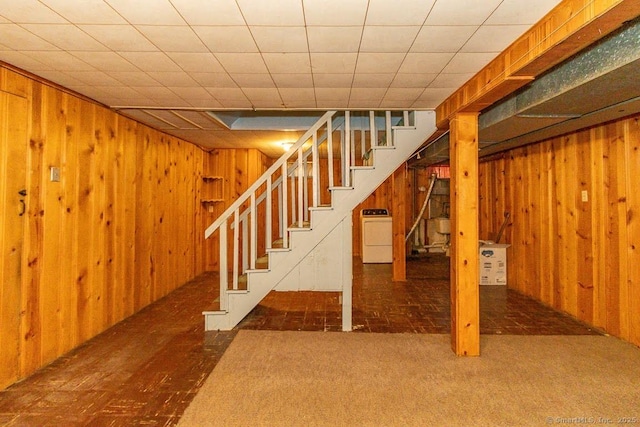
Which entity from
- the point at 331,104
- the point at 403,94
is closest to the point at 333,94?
the point at 331,104

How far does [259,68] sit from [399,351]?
96.9 inches

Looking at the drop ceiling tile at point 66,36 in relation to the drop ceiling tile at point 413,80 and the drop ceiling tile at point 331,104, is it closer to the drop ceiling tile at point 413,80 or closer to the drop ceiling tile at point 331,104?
the drop ceiling tile at point 331,104

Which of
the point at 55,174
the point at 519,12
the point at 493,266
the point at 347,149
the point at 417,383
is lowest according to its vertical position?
the point at 417,383

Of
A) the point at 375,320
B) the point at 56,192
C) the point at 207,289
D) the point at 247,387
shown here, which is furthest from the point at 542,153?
the point at 56,192

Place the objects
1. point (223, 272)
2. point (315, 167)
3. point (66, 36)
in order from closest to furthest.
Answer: point (66, 36) → point (223, 272) → point (315, 167)

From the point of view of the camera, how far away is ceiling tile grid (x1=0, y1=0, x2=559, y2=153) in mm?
1608

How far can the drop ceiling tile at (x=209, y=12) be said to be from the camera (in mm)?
1563

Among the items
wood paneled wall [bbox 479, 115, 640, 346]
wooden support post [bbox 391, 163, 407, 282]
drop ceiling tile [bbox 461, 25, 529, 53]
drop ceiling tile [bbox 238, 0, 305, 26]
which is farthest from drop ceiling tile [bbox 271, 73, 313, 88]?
wooden support post [bbox 391, 163, 407, 282]

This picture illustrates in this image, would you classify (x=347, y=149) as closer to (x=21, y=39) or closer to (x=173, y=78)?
(x=173, y=78)

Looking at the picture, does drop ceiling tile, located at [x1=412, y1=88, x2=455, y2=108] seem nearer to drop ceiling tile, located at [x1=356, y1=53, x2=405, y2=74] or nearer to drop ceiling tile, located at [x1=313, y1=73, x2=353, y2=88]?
drop ceiling tile, located at [x1=356, y1=53, x2=405, y2=74]

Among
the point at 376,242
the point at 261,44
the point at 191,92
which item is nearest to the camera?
the point at 261,44

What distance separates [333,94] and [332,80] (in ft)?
1.07

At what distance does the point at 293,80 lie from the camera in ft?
8.25

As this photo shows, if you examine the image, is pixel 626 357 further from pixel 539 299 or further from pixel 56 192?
pixel 56 192
